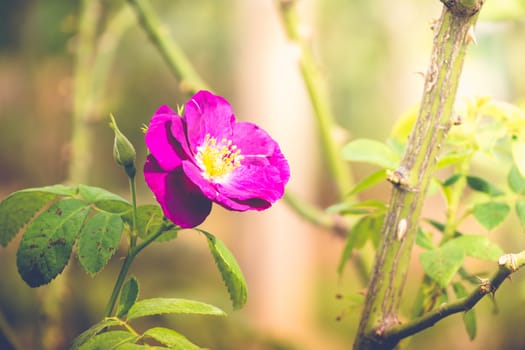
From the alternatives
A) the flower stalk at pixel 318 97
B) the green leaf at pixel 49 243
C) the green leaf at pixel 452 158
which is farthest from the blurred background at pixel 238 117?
the green leaf at pixel 49 243

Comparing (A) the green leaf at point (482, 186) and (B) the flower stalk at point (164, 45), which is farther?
(B) the flower stalk at point (164, 45)

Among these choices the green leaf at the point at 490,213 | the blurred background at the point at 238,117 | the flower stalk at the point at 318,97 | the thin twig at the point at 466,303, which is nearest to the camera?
the thin twig at the point at 466,303

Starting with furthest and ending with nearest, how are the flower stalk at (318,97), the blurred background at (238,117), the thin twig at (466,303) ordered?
the blurred background at (238,117) < the flower stalk at (318,97) < the thin twig at (466,303)

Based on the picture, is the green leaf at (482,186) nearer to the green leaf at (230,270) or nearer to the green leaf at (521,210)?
the green leaf at (521,210)

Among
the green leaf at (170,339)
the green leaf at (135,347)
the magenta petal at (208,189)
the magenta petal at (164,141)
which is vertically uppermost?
the magenta petal at (164,141)

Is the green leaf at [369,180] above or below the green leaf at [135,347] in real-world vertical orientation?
above

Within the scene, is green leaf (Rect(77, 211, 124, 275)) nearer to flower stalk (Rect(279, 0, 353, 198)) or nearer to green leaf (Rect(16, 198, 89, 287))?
green leaf (Rect(16, 198, 89, 287))

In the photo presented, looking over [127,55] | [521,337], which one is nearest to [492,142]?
[521,337]

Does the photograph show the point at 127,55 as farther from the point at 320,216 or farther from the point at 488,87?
the point at 320,216
